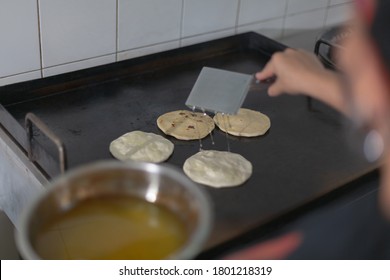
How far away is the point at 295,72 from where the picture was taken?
1033mm

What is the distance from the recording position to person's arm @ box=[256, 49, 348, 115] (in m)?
0.95

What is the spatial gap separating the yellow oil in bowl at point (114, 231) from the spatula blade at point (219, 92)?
43 centimetres

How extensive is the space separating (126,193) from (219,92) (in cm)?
47

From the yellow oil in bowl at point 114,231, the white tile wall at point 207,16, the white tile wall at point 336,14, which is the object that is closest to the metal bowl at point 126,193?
the yellow oil in bowl at point 114,231

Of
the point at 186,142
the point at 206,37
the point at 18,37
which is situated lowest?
the point at 186,142

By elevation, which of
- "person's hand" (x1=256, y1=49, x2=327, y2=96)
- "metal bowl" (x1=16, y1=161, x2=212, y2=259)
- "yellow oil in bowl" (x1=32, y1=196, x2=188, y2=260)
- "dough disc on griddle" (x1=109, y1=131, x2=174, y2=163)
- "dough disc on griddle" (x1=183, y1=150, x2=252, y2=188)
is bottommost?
"dough disc on griddle" (x1=183, y1=150, x2=252, y2=188)

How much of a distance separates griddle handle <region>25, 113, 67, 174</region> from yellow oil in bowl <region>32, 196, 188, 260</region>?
0.71 ft

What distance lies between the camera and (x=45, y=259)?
2.63 feet

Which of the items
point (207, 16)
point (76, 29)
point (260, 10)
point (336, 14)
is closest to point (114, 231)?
point (76, 29)

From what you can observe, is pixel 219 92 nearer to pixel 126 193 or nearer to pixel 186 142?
pixel 186 142

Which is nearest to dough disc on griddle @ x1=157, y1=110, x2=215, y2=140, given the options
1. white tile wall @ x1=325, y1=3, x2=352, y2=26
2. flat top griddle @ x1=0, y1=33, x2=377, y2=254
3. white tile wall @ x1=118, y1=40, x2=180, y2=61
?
flat top griddle @ x1=0, y1=33, x2=377, y2=254

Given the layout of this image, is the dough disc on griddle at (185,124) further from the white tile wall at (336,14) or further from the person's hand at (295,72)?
the white tile wall at (336,14)

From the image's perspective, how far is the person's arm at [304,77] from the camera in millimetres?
948

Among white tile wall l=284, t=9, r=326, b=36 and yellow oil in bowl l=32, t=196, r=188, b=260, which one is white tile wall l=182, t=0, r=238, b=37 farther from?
yellow oil in bowl l=32, t=196, r=188, b=260
